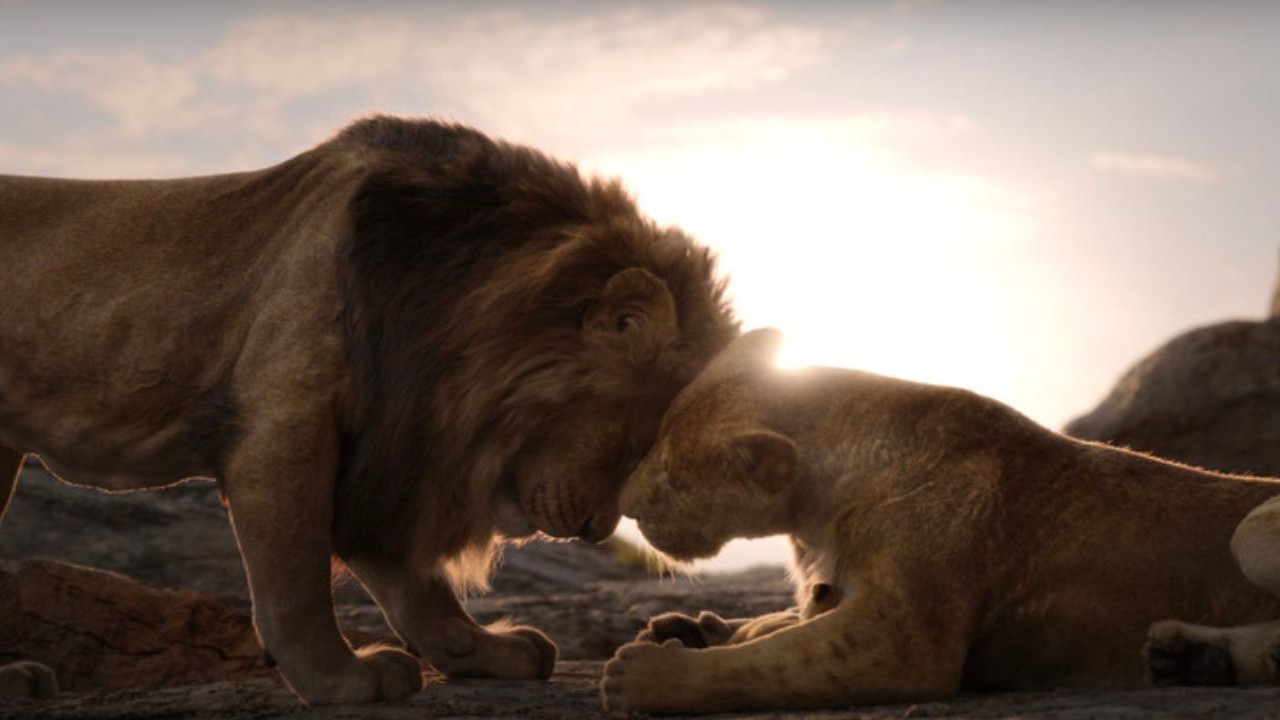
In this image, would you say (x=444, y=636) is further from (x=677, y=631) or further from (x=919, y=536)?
(x=919, y=536)

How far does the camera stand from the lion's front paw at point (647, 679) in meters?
3.78

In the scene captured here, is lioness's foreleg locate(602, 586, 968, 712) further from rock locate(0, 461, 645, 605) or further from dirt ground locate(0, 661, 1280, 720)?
rock locate(0, 461, 645, 605)

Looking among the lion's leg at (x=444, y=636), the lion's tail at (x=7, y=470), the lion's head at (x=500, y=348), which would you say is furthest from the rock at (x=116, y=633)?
the lion's head at (x=500, y=348)

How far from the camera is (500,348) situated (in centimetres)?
457

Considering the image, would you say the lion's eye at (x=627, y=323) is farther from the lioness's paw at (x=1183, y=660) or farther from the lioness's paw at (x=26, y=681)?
the lioness's paw at (x=26, y=681)

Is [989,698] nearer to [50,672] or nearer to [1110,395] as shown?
[50,672]

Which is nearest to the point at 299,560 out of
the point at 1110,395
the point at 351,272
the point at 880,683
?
the point at 351,272

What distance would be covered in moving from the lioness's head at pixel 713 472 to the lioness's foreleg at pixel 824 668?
1.37 ft

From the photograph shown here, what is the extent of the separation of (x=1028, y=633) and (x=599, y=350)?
1.30 meters

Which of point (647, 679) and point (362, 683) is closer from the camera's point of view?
point (647, 679)

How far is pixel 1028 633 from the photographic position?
12.8 feet

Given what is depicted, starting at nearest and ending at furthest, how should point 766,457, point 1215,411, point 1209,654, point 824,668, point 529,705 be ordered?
point 1209,654 < point 824,668 < point 766,457 < point 529,705 < point 1215,411

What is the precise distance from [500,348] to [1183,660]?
1878 mm

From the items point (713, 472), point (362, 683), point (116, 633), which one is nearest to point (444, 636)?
point (362, 683)
